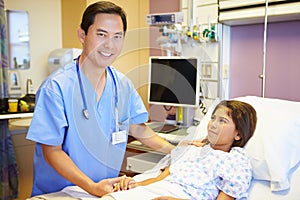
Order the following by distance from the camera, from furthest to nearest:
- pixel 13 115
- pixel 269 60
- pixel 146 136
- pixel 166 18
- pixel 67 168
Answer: pixel 13 115, pixel 166 18, pixel 269 60, pixel 146 136, pixel 67 168

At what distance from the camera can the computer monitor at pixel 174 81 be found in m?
2.24

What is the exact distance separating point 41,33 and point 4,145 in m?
1.17

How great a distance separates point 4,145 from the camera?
2680mm

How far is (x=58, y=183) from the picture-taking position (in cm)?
127

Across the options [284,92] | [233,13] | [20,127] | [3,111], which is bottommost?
[20,127]

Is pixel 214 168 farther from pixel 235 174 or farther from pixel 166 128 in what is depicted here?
pixel 166 128

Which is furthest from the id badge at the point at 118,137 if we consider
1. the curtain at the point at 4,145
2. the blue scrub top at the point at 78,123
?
the curtain at the point at 4,145

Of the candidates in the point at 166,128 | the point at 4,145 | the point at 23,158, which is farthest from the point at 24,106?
the point at 166,128

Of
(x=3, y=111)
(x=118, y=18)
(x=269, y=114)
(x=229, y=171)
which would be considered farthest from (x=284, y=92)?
(x=3, y=111)

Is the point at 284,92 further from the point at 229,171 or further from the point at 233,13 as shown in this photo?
the point at 229,171

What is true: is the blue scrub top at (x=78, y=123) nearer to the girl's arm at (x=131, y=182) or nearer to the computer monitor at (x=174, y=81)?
the girl's arm at (x=131, y=182)

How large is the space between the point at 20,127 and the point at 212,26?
5.85ft

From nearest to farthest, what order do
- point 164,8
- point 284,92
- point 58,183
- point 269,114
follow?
1. point 58,183
2. point 269,114
3. point 284,92
4. point 164,8

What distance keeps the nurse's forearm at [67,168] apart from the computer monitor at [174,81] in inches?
49.1
